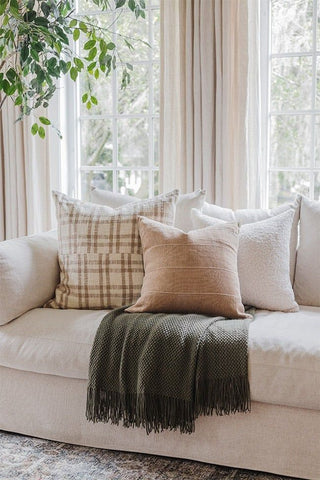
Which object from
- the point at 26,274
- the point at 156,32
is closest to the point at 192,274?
the point at 26,274

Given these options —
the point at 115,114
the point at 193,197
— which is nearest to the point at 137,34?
the point at 115,114

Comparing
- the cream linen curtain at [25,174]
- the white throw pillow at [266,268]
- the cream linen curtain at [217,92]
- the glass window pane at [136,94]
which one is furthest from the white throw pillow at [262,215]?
the cream linen curtain at [25,174]

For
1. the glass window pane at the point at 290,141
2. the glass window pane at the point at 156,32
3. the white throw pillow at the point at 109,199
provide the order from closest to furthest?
the white throw pillow at the point at 109,199
the glass window pane at the point at 290,141
the glass window pane at the point at 156,32

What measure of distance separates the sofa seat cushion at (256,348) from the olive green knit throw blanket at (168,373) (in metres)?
0.06

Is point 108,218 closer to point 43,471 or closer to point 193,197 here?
point 193,197

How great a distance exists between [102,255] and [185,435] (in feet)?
2.73

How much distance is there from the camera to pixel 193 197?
2982 mm

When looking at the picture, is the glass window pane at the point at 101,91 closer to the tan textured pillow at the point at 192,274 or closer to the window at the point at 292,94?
the window at the point at 292,94

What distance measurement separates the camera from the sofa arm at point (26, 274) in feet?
8.56

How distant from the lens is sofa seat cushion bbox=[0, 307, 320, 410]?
85.6 inches

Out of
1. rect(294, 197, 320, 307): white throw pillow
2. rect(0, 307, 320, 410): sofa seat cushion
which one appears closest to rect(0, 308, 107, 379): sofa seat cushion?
rect(0, 307, 320, 410): sofa seat cushion

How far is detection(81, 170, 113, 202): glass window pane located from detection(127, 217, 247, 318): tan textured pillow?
60.6 inches

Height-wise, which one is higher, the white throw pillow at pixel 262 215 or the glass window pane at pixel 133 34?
the glass window pane at pixel 133 34

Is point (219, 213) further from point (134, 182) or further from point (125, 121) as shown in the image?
point (125, 121)
